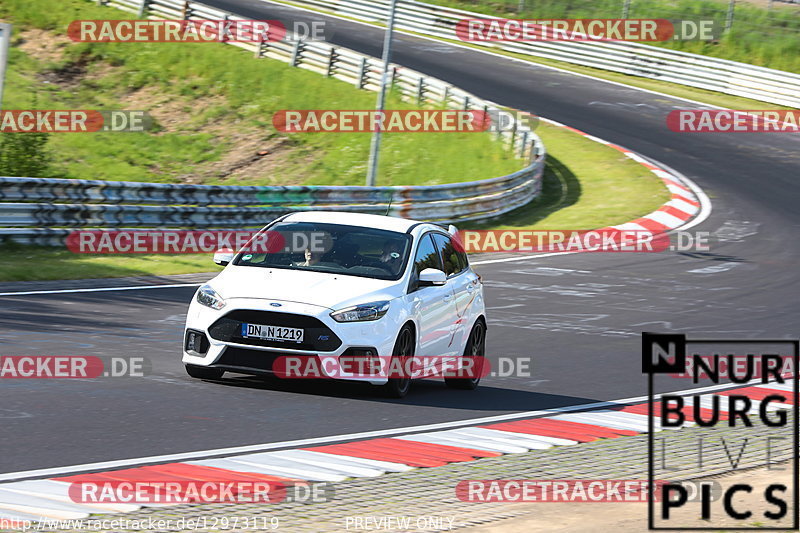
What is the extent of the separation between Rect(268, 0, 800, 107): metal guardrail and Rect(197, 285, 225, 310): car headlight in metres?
32.3

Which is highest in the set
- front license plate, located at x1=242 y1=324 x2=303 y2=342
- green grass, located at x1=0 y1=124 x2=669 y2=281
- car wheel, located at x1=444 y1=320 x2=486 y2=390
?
front license plate, located at x1=242 y1=324 x2=303 y2=342

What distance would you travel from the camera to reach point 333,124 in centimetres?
3603

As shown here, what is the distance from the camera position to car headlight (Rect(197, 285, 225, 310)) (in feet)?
32.7

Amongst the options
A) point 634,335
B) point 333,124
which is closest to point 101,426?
point 634,335

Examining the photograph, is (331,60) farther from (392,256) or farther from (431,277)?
(431,277)

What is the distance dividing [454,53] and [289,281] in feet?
121

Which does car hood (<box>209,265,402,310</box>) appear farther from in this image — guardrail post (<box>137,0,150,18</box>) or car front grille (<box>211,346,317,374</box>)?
guardrail post (<box>137,0,150,18</box>)

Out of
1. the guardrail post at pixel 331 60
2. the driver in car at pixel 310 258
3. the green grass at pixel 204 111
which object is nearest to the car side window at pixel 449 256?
the driver in car at pixel 310 258

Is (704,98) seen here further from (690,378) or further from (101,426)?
(101,426)

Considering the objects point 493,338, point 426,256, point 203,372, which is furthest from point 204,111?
point 203,372

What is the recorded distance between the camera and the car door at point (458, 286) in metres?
11.5

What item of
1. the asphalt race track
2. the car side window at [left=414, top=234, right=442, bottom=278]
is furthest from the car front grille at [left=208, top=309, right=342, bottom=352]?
the car side window at [left=414, top=234, right=442, bottom=278]

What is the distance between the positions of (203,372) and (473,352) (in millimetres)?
2847

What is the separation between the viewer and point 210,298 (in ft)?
33.1
